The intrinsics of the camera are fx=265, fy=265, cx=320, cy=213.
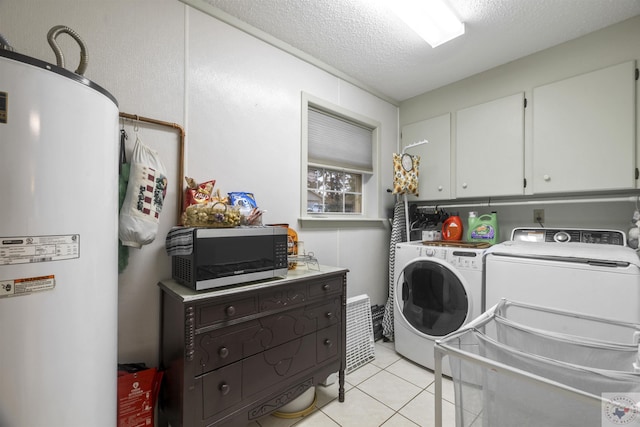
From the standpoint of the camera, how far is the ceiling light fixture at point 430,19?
5.34 ft

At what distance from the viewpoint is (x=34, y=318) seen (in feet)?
2.54

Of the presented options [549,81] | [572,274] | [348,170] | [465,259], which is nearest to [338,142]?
[348,170]

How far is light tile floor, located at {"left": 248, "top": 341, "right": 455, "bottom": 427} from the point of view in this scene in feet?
5.28

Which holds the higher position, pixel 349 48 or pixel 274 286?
pixel 349 48

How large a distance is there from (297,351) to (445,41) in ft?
7.63

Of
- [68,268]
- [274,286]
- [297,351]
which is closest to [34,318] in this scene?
[68,268]

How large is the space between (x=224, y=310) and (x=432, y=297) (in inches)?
64.6

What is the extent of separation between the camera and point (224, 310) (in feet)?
4.14

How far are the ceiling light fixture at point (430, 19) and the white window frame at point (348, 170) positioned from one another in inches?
33.7

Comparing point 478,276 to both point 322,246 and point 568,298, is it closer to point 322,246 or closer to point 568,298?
point 568,298

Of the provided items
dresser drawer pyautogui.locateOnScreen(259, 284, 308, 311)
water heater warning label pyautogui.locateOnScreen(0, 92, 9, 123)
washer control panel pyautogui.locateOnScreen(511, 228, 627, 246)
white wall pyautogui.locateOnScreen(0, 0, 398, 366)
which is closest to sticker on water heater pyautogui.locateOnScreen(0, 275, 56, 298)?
white wall pyautogui.locateOnScreen(0, 0, 398, 366)

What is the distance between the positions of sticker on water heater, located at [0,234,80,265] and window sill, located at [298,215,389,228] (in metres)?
1.46

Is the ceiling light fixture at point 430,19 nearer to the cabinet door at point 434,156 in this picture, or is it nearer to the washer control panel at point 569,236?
the cabinet door at point 434,156

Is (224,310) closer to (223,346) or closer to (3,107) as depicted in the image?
(223,346)
